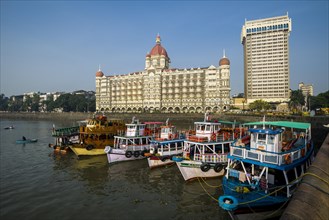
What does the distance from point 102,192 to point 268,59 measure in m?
136

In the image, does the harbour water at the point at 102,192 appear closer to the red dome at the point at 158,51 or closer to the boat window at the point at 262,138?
the boat window at the point at 262,138

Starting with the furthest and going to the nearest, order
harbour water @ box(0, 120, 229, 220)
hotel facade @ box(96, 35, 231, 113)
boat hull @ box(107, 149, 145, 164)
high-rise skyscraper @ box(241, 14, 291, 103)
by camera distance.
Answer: high-rise skyscraper @ box(241, 14, 291, 103) → hotel facade @ box(96, 35, 231, 113) → boat hull @ box(107, 149, 145, 164) → harbour water @ box(0, 120, 229, 220)

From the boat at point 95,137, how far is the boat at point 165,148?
6.72 meters

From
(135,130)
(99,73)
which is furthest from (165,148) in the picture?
(99,73)

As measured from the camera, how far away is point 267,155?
43.6ft

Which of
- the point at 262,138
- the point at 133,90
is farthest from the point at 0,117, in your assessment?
the point at 262,138

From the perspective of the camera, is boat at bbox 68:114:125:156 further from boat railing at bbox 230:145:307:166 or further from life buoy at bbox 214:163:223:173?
boat railing at bbox 230:145:307:166

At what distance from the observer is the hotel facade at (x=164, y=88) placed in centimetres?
10844

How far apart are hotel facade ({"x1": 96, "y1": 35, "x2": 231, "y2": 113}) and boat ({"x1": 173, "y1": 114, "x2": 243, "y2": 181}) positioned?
85809 millimetres

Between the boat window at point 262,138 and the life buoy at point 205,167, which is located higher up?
the boat window at point 262,138

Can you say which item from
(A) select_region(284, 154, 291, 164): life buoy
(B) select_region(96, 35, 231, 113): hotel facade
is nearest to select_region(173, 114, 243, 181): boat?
(A) select_region(284, 154, 291, 164): life buoy

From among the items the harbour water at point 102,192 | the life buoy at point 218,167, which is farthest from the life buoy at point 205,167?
the harbour water at point 102,192

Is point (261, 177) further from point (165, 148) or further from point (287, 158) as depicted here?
point (165, 148)

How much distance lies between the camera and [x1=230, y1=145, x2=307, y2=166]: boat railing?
13.0m
